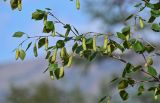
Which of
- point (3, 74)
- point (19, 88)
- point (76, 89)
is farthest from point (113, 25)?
point (3, 74)

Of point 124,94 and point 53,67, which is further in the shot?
point 124,94

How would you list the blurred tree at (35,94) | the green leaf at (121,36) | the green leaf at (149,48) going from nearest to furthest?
the green leaf at (121,36), the green leaf at (149,48), the blurred tree at (35,94)

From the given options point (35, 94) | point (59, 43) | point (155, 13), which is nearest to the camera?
point (59, 43)

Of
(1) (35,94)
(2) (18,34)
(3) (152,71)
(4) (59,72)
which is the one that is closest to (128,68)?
(3) (152,71)

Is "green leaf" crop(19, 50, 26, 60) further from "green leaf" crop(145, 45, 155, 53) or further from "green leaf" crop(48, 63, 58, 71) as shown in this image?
"green leaf" crop(145, 45, 155, 53)

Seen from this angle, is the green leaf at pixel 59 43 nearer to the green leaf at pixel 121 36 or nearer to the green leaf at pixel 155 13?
the green leaf at pixel 121 36

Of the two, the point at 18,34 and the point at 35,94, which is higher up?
the point at 18,34

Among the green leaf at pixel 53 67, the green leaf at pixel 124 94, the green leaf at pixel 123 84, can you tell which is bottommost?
the green leaf at pixel 124 94

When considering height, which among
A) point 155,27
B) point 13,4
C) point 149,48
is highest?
point 13,4

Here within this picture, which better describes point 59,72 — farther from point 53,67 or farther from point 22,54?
point 22,54

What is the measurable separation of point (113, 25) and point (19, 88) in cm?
1722

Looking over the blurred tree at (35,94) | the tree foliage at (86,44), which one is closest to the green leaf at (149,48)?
the tree foliage at (86,44)

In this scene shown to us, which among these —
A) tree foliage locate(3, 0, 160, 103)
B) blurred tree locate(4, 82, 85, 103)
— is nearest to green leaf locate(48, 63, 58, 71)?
tree foliage locate(3, 0, 160, 103)

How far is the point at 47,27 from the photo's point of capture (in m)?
2.90
